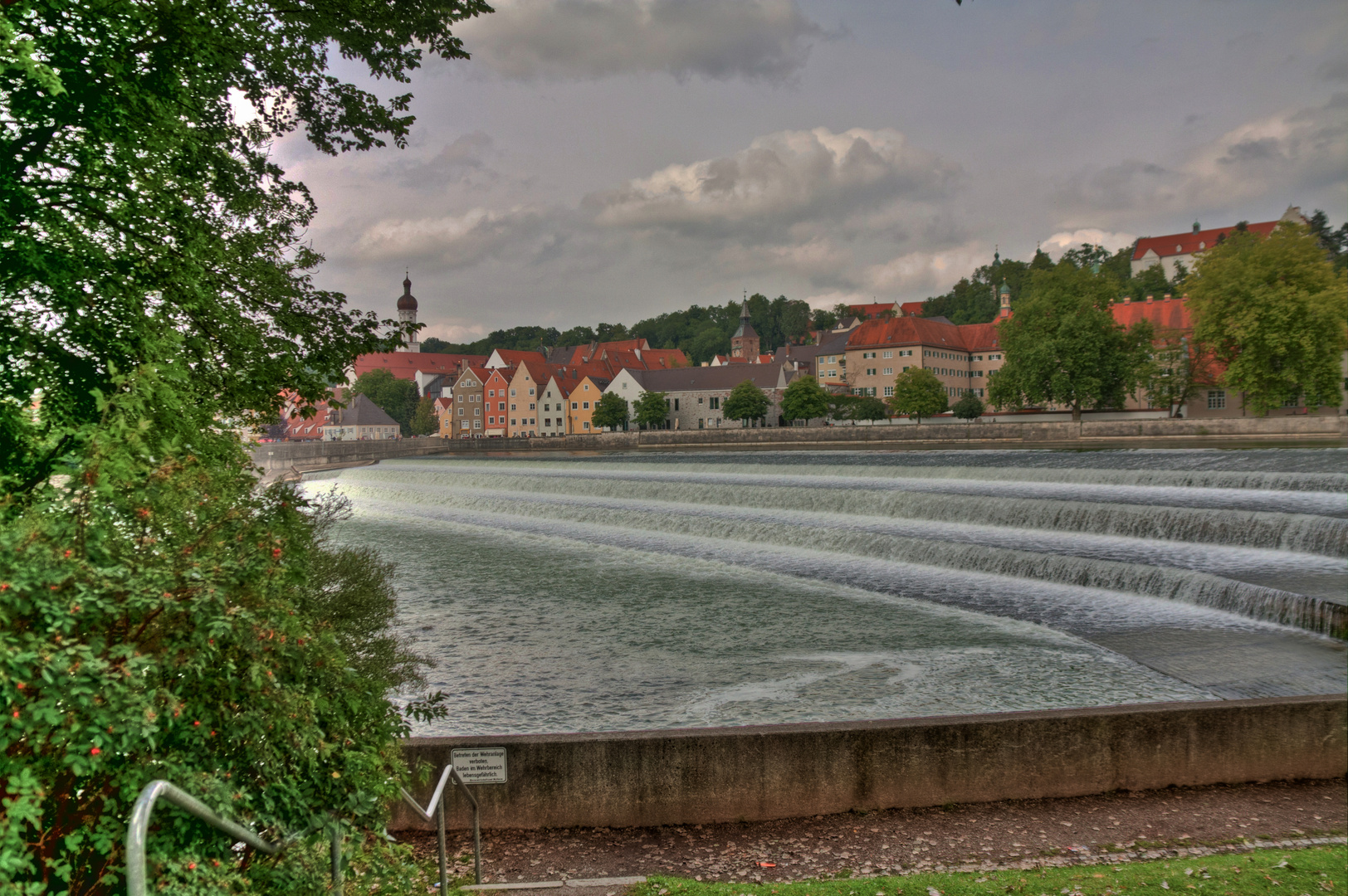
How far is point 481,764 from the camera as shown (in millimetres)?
6992

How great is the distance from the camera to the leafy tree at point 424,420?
12056 centimetres

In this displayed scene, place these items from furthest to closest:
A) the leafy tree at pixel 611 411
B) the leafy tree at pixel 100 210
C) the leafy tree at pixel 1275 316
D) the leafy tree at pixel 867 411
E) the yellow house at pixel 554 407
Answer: the yellow house at pixel 554 407, the leafy tree at pixel 611 411, the leafy tree at pixel 867 411, the leafy tree at pixel 1275 316, the leafy tree at pixel 100 210

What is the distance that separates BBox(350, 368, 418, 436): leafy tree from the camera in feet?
400

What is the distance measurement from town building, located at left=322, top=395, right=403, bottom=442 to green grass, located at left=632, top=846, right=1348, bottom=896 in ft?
329

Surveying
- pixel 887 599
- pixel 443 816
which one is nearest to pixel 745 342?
pixel 887 599

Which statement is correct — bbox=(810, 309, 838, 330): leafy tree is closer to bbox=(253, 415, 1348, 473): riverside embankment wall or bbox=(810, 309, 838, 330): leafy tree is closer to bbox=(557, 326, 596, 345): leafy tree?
bbox=(557, 326, 596, 345): leafy tree

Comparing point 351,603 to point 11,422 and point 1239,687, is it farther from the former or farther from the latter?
point 1239,687

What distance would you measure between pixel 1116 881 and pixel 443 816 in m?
4.32

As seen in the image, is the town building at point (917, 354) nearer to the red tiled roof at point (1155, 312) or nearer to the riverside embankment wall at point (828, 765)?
the red tiled roof at point (1155, 312)

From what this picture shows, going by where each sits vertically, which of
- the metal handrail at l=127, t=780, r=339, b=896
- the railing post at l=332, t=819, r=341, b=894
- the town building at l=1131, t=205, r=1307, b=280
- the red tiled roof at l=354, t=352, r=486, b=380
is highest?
the town building at l=1131, t=205, r=1307, b=280

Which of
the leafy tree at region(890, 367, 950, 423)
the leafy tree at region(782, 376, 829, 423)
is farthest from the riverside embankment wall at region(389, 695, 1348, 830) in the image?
the leafy tree at region(782, 376, 829, 423)

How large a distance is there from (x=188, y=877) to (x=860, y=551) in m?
18.0

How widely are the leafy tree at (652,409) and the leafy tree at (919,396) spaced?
2676 centimetres

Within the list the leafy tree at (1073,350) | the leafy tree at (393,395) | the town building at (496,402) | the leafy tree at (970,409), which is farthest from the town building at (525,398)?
the leafy tree at (1073,350)
